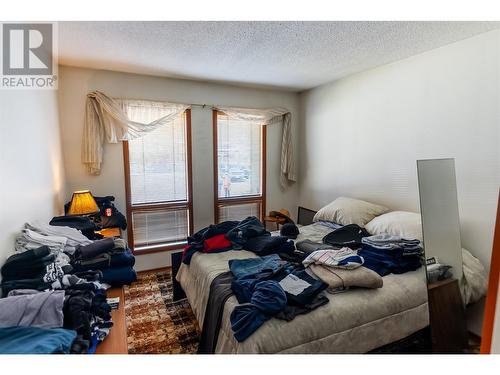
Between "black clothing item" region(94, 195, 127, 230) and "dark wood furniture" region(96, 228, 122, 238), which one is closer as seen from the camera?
"dark wood furniture" region(96, 228, 122, 238)

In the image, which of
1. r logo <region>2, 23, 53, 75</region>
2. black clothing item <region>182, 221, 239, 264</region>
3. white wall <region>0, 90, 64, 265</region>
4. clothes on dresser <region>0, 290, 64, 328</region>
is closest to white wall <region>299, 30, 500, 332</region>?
black clothing item <region>182, 221, 239, 264</region>

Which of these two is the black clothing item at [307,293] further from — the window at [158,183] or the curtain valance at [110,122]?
the curtain valance at [110,122]

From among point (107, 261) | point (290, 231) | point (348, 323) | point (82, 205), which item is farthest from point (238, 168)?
point (348, 323)

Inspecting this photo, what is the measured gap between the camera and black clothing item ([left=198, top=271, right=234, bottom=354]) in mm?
1657

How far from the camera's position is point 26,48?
6.30 ft

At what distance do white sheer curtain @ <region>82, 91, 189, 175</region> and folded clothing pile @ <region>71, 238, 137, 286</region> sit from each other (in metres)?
1.57

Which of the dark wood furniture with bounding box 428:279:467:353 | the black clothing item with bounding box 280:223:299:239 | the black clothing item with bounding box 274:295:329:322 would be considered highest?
the black clothing item with bounding box 280:223:299:239

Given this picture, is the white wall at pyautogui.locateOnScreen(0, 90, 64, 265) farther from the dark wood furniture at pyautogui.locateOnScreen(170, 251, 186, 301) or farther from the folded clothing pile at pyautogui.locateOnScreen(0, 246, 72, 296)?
the dark wood furniture at pyautogui.locateOnScreen(170, 251, 186, 301)

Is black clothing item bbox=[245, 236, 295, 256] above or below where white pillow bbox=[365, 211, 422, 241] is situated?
below

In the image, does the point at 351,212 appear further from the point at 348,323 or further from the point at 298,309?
the point at 298,309

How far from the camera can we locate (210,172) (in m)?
3.81

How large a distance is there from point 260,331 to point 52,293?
39.3 inches
